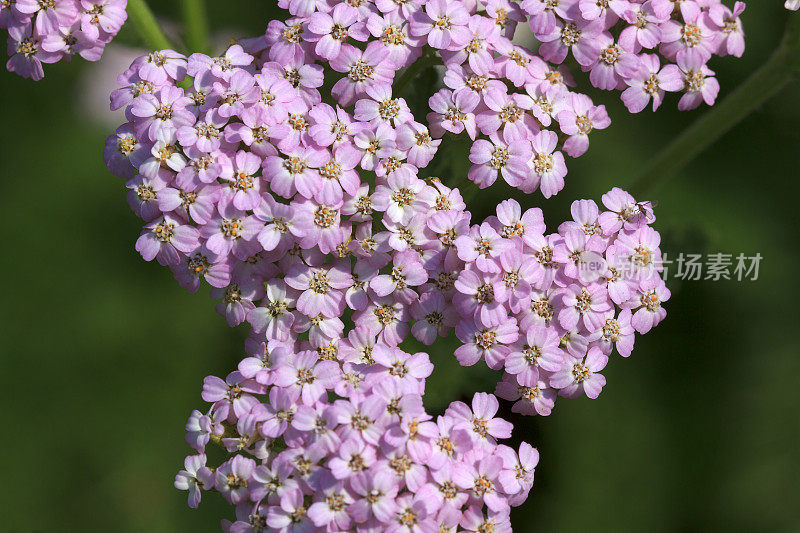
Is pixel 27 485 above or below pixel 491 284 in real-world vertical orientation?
below

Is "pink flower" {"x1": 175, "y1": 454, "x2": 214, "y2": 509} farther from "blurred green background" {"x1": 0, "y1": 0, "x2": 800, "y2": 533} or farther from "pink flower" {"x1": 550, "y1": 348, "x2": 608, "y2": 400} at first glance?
"blurred green background" {"x1": 0, "y1": 0, "x2": 800, "y2": 533}

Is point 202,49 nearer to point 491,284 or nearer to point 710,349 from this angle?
point 491,284

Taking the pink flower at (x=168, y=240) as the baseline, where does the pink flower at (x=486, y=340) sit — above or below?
below

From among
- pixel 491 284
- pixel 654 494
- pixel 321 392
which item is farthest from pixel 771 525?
pixel 321 392

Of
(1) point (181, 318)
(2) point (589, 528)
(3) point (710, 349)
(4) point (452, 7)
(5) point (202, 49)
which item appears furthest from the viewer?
(1) point (181, 318)

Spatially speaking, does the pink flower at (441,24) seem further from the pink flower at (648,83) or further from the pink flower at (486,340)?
the pink flower at (486,340)

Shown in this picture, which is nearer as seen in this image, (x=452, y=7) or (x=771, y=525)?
(x=452, y=7)

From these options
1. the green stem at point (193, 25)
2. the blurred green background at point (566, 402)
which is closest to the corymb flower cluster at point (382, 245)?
the green stem at point (193, 25)

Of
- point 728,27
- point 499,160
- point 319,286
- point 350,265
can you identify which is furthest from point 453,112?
point 728,27
